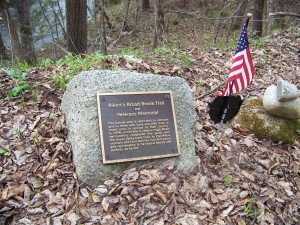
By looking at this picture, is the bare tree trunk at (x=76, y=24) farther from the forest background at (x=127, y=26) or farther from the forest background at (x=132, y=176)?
the forest background at (x=132, y=176)

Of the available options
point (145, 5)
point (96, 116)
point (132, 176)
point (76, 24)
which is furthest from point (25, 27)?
point (132, 176)

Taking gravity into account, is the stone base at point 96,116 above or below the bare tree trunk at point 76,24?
below

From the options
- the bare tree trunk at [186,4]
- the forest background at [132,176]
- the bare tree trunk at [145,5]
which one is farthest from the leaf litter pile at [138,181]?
the bare tree trunk at [186,4]

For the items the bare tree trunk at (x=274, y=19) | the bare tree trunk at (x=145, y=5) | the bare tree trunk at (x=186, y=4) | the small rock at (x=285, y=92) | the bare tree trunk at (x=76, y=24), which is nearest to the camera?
the small rock at (x=285, y=92)

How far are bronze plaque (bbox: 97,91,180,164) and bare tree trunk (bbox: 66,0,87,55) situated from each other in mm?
4157

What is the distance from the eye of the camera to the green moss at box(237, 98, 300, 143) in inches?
167

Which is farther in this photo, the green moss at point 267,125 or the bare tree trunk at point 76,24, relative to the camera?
the bare tree trunk at point 76,24

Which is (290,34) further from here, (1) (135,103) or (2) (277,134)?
(1) (135,103)

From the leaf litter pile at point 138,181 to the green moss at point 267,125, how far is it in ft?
0.37

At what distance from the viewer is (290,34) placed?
855cm

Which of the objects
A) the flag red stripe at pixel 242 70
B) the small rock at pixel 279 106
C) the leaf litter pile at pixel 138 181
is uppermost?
the flag red stripe at pixel 242 70

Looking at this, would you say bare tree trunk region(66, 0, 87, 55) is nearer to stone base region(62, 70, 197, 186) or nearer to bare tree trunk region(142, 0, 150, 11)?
stone base region(62, 70, 197, 186)

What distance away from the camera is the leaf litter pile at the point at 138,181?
284cm

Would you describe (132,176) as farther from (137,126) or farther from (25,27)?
(25,27)
